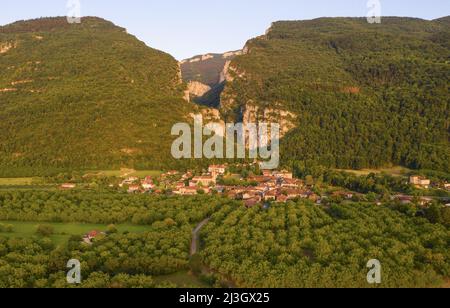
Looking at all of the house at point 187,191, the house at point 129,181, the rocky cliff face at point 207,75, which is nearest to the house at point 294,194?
the house at point 187,191

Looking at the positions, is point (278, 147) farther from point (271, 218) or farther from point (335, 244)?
point (335, 244)

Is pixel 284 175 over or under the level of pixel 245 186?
over

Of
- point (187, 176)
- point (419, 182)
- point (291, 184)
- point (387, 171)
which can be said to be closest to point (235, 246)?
point (291, 184)

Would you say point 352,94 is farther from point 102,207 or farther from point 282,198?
point 102,207

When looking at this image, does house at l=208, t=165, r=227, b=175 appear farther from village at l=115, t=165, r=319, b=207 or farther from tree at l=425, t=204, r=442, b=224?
tree at l=425, t=204, r=442, b=224

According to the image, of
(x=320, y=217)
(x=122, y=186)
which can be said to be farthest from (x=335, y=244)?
(x=122, y=186)

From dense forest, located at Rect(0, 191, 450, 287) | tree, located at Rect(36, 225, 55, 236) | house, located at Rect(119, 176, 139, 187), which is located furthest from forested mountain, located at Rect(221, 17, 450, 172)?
tree, located at Rect(36, 225, 55, 236)
